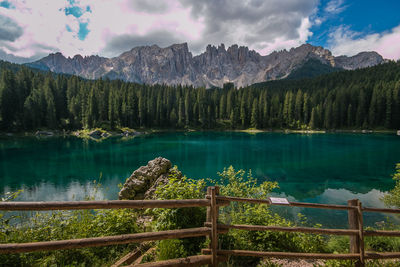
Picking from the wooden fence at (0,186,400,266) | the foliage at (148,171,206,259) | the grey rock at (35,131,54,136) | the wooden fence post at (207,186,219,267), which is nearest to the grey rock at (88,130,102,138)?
the grey rock at (35,131,54,136)

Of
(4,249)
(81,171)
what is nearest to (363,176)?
(4,249)

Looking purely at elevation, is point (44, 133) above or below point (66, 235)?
below

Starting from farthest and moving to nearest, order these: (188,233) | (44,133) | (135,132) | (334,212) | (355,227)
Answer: (135,132), (44,133), (334,212), (355,227), (188,233)

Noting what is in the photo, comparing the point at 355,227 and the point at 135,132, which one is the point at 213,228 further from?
the point at 135,132

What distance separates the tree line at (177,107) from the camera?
92375mm

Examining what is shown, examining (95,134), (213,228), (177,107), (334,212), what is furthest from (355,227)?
(177,107)

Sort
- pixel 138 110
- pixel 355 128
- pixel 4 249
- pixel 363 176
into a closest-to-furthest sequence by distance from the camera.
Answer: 1. pixel 4 249
2. pixel 363 176
3. pixel 355 128
4. pixel 138 110

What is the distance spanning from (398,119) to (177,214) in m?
128

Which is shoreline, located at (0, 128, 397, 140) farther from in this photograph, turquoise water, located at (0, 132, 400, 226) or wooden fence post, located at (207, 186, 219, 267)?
wooden fence post, located at (207, 186, 219, 267)

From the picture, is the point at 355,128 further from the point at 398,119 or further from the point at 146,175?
the point at 146,175

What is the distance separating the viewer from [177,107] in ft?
403

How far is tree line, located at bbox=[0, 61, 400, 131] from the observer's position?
303 feet

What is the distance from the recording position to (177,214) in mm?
6613

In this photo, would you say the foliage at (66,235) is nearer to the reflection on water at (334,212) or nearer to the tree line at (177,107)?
the reflection on water at (334,212)
